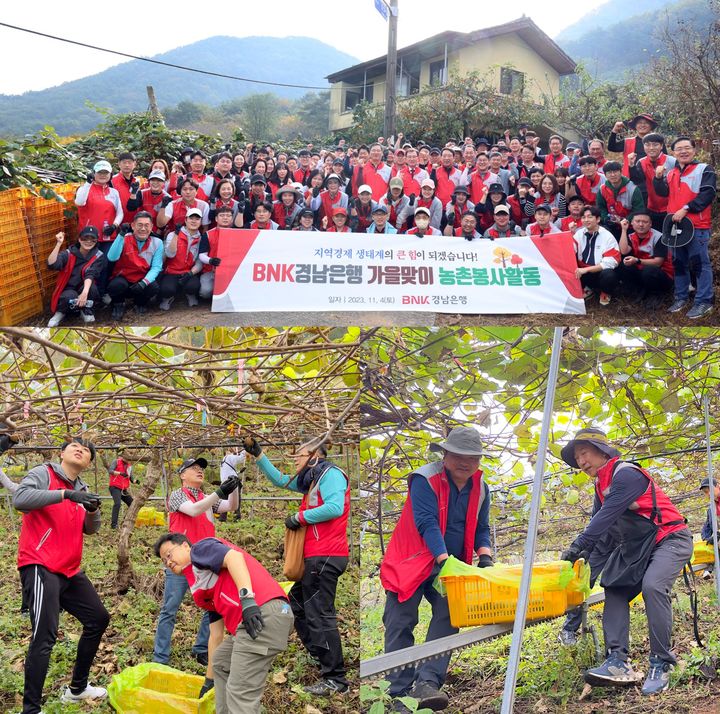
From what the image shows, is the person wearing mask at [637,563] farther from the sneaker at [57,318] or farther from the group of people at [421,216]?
the sneaker at [57,318]

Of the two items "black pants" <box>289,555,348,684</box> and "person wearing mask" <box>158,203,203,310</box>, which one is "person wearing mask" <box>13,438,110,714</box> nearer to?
"black pants" <box>289,555,348,684</box>

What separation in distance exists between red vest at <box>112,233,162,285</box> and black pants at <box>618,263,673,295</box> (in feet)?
13.9

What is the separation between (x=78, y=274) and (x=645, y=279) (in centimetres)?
504

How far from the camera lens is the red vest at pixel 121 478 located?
263 inches

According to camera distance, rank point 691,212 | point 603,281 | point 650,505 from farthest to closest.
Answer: point 603,281
point 691,212
point 650,505

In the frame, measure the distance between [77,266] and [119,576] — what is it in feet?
9.47

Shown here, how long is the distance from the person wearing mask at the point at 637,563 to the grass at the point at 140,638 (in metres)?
1.40

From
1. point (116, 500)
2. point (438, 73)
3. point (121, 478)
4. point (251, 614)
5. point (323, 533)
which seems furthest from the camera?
point (438, 73)

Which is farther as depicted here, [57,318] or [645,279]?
[645,279]

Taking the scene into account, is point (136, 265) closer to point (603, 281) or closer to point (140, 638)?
point (140, 638)

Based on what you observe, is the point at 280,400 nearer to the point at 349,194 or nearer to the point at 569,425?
the point at 569,425

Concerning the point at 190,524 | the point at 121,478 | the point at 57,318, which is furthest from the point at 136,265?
the point at 190,524

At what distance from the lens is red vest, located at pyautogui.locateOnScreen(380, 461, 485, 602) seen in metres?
3.39

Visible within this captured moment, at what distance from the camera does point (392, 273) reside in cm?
654
